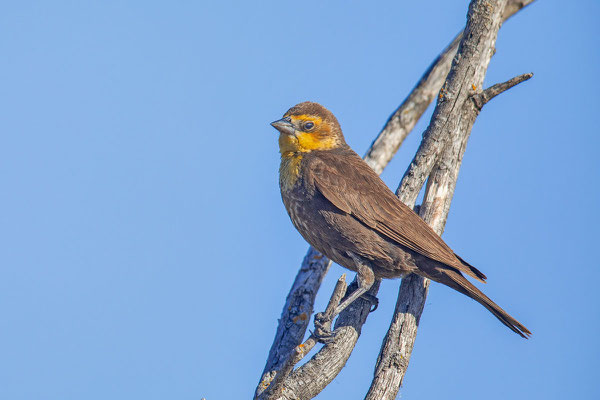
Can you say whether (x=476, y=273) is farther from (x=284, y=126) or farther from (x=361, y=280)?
(x=284, y=126)

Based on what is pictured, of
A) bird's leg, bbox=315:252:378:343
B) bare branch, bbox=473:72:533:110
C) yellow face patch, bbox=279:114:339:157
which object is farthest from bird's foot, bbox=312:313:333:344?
bare branch, bbox=473:72:533:110

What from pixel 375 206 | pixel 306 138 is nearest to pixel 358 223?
pixel 375 206

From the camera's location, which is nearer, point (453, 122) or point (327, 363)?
point (327, 363)

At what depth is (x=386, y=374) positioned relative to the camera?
5.88 meters

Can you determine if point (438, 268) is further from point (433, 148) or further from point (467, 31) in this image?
point (467, 31)

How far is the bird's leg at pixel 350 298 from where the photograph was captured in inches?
232

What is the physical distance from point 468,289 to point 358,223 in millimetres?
1155

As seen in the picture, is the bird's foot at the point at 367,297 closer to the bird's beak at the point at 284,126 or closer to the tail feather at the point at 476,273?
the tail feather at the point at 476,273

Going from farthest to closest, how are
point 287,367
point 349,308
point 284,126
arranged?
point 284,126 < point 349,308 < point 287,367

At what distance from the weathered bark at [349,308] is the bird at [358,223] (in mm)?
221

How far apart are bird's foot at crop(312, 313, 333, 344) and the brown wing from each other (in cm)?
105

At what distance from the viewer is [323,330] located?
5895 mm

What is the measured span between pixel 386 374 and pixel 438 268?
112 cm

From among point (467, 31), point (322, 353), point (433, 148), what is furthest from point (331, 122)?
point (322, 353)
